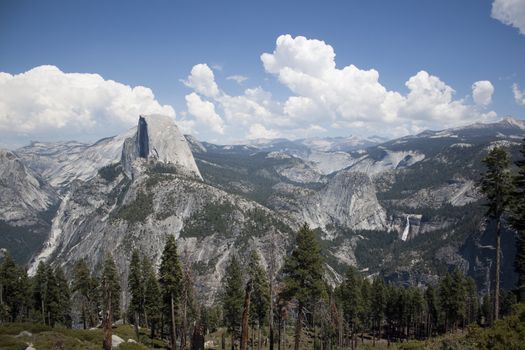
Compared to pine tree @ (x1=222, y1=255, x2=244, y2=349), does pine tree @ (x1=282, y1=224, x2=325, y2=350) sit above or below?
above

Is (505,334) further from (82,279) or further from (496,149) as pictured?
(82,279)

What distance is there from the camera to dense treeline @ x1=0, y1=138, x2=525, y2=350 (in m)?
35.0

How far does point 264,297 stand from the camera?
59.1 metres

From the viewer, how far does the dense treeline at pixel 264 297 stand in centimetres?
3503

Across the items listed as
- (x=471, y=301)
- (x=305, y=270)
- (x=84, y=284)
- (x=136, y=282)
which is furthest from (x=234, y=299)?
(x=471, y=301)

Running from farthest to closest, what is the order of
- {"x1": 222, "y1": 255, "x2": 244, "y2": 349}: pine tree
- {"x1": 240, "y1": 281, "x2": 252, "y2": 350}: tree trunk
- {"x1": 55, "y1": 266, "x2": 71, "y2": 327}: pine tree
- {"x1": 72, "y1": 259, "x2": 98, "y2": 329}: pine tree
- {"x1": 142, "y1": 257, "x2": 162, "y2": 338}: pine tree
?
{"x1": 55, "y1": 266, "x2": 71, "y2": 327}: pine tree < {"x1": 72, "y1": 259, "x2": 98, "y2": 329}: pine tree < {"x1": 142, "y1": 257, "x2": 162, "y2": 338}: pine tree < {"x1": 222, "y1": 255, "x2": 244, "y2": 349}: pine tree < {"x1": 240, "y1": 281, "x2": 252, "y2": 350}: tree trunk

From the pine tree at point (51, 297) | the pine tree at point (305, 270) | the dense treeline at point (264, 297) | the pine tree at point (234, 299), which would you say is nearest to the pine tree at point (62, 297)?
the dense treeline at point (264, 297)

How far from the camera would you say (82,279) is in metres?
65.0

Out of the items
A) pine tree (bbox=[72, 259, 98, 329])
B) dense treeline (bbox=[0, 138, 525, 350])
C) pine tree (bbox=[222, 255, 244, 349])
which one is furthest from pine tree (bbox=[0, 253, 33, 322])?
pine tree (bbox=[222, 255, 244, 349])

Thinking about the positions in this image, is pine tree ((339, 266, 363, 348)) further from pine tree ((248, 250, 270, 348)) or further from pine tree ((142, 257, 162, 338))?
pine tree ((142, 257, 162, 338))

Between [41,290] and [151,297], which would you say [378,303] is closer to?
[151,297]

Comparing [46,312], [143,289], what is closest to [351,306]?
[143,289]

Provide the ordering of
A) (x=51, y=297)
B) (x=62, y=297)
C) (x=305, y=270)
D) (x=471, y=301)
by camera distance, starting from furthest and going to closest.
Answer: (x=471, y=301)
(x=62, y=297)
(x=51, y=297)
(x=305, y=270)

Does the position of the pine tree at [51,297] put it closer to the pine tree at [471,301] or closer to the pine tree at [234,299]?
the pine tree at [234,299]
